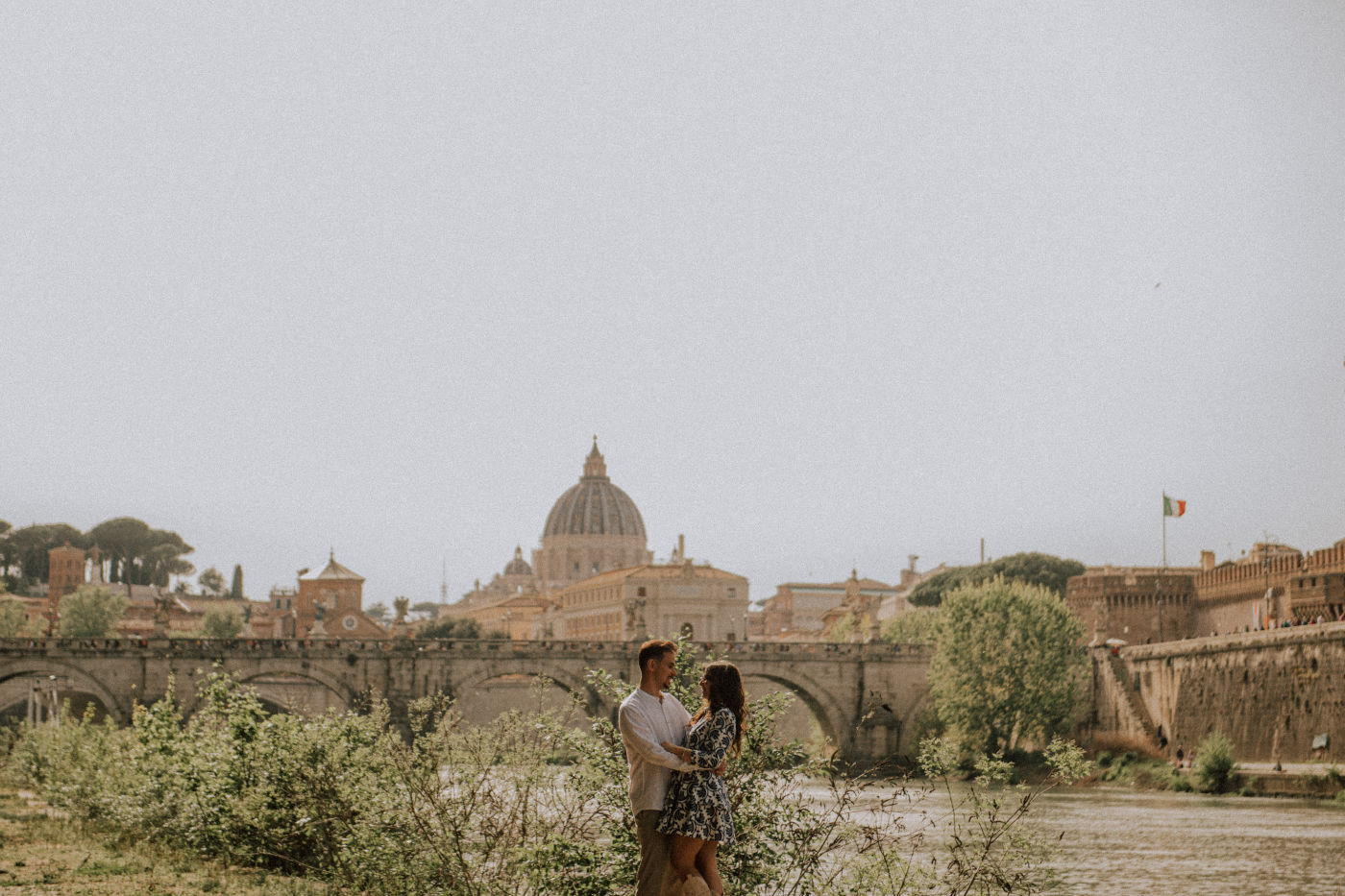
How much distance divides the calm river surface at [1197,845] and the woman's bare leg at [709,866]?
13011mm

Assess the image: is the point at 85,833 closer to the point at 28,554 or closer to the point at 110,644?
the point at 110,644

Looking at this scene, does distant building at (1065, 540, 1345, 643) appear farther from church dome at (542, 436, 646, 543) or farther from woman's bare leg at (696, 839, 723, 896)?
church dome at (542, 436, 646, 543)

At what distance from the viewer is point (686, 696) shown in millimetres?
11195

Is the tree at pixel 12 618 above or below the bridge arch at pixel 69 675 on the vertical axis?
above

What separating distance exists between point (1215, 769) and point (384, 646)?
30328 millimetres

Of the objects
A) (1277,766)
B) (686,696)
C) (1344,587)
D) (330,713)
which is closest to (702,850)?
(686,696)

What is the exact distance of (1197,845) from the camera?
28078mm

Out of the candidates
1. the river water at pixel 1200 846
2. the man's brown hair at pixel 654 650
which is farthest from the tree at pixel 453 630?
the man's brown hair at pixel 654 650

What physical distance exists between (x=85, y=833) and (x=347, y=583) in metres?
87.1

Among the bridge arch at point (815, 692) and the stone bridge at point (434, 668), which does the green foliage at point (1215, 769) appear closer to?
the stone bridge at point (434, 668)

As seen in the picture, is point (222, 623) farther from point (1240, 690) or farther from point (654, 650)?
point (654, 650)

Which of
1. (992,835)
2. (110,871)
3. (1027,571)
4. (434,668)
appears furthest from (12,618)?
(992,835)

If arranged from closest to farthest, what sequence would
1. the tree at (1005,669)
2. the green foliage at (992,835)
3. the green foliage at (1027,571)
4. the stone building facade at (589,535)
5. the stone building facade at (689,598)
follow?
1. the green foliage at (992,835)
2. the tree at (1005,669)
3. the green foliage at (1027,571)
4. the stone building facade at (689,598)
5. the stone building facade at (589,535)

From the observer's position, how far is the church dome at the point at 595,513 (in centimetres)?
16775
